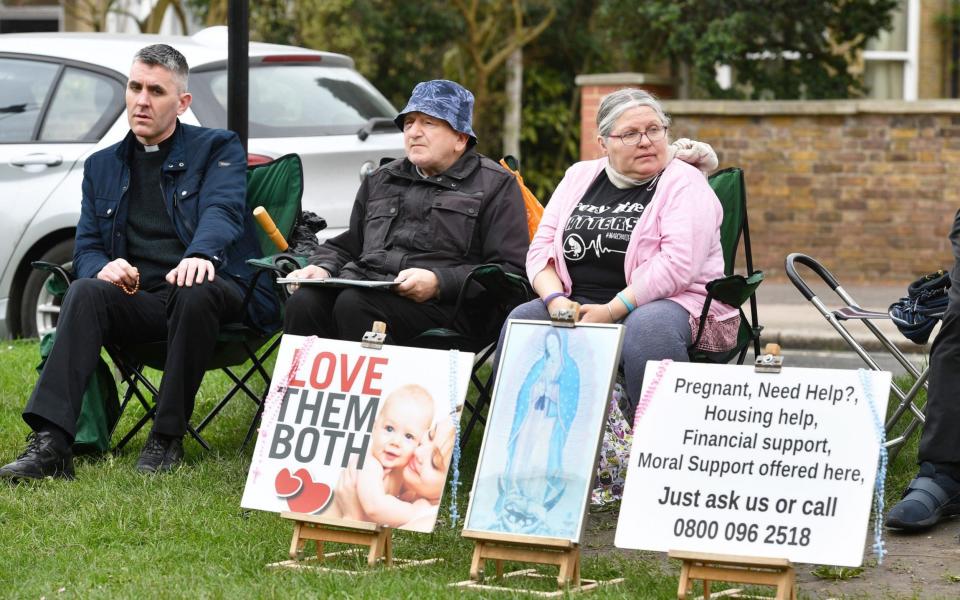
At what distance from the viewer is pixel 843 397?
3.88 metres

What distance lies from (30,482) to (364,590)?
6.10 feet

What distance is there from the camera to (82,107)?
332 inches

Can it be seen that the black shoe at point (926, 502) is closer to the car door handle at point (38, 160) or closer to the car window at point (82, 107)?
the car window at point (82, 107)

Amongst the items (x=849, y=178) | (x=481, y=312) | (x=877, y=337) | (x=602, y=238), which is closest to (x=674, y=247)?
(x=602, y=238)

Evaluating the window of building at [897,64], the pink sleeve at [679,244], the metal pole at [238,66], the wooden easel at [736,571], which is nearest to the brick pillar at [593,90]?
the window of building at [897,64]

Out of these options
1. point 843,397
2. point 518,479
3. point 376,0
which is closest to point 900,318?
point 843,397

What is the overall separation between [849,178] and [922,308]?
8.10m

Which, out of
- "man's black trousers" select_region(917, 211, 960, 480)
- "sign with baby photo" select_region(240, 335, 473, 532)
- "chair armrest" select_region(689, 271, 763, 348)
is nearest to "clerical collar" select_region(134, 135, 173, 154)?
"sign with baby photo" select_region(240, 335, 473, 532)

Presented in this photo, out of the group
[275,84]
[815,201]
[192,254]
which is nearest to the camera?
[192,254]

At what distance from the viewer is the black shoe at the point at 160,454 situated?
216 inches

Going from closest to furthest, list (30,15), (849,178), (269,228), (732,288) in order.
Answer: (732,288), (269,228), (849,178), (30,15)

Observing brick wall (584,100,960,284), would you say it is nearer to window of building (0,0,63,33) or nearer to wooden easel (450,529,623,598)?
wooden easel (450,529,623,598)

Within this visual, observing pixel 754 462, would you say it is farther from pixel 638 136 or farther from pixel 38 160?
pixel 38 160

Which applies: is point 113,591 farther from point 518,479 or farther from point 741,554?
point 741,554
